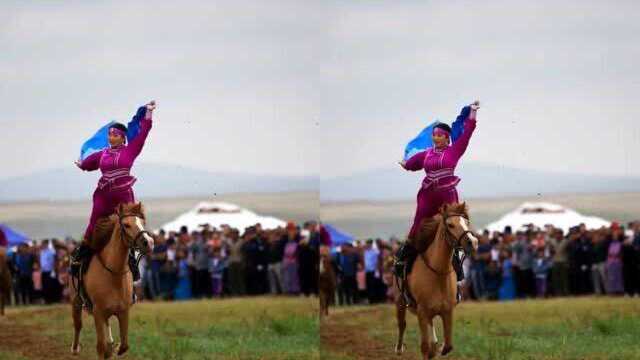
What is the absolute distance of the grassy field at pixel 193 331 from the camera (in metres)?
13.9

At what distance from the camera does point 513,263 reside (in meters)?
14.9

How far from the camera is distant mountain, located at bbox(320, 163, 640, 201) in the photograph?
1337 centimetres

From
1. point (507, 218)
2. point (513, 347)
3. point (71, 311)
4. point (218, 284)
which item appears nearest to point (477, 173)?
point (507, 218)

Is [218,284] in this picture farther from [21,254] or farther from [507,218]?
[507,218]

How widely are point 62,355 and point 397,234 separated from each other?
11.0ft

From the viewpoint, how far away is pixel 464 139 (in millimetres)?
13328

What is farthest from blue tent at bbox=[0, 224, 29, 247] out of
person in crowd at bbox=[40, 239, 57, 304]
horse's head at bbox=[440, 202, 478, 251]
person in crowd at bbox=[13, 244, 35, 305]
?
horse's head at bbox=[440, 202, 478, 251]

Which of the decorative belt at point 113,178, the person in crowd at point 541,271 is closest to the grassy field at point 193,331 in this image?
the decorative belt at point 113,178

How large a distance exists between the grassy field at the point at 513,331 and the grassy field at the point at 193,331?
0.43m

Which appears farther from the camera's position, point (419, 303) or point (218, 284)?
point (218, 284)

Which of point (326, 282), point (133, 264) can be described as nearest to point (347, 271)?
point (326, 282)

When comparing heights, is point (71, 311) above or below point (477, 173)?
below

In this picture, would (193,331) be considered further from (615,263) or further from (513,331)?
(615,263)

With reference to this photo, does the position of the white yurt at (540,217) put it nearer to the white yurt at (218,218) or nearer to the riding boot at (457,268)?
the riding boot at (457,268)
